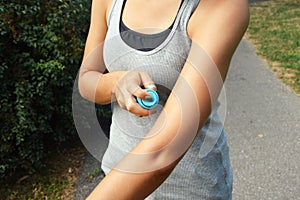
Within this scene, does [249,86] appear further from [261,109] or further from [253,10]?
[253,10]

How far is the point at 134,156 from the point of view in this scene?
963 mm

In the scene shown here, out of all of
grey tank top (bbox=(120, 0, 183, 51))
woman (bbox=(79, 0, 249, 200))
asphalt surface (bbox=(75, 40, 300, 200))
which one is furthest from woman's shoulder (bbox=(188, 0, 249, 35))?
asphalt surface (bbox=(75, 40, 300, 200))

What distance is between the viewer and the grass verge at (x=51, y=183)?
A: 3580mm

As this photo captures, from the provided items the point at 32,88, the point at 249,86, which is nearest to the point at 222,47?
the point at 32,88

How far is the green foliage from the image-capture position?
11.3 feet

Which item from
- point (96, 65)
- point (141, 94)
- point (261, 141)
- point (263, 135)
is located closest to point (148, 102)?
point (141, 94)

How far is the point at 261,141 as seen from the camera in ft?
14.8

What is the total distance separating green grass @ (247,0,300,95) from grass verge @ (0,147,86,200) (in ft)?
10.7

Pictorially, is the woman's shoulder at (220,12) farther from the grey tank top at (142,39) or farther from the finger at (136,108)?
the finger at (136,108)

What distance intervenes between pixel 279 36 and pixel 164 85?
8.53 metres

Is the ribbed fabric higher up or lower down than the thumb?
lower down

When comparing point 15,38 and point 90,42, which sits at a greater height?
point 90,42

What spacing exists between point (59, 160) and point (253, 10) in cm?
1031

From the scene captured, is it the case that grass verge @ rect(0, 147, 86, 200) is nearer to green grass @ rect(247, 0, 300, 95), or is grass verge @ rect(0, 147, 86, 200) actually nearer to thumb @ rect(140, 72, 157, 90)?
thumb @ rect(140, 72, 157, 90)
